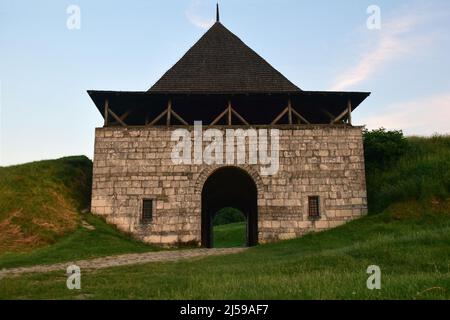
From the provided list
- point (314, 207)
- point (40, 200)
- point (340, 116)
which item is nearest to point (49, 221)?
point (40, 200)

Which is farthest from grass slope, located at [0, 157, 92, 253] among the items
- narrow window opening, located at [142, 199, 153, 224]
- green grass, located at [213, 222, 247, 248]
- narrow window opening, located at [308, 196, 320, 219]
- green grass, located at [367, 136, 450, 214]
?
green grass, located at [213, 222, 247, 248]

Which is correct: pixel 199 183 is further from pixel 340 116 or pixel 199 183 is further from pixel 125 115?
pixel 340 116

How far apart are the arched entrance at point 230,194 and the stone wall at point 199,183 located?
4.38 feet

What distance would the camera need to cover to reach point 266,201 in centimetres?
1573

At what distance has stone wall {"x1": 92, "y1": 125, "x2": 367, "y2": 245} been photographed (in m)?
15.5

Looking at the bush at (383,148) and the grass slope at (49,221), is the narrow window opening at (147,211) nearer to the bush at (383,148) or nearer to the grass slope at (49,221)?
the grass slope at (49,221)

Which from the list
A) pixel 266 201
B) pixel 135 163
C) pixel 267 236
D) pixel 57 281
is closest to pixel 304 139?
pixel 266 201

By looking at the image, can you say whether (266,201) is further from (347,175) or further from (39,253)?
(39,253)

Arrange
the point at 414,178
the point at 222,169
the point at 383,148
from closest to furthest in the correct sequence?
the point at 414,178 → the point at 222,169 → the point at 383,148

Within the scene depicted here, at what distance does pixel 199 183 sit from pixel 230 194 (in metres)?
5.85

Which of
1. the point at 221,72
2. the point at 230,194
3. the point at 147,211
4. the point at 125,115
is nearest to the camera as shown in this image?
the point at 147,211

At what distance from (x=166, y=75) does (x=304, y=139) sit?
6.51m

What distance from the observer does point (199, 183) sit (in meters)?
15.8

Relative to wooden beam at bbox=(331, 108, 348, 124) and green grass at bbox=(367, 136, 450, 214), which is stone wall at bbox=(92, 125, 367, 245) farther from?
green grass at bbox=(367, 136, 450, 214)
